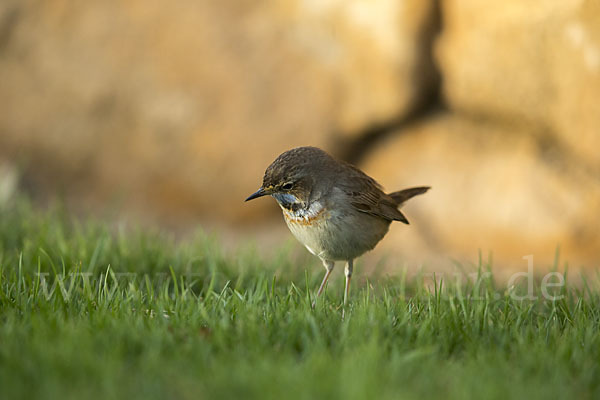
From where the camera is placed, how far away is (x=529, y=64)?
22.9 feet

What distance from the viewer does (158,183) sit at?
27.3 feet

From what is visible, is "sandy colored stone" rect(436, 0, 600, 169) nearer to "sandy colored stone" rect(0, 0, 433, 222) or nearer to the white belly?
"sandy colored stone" rect(0, 0, 433, 222)

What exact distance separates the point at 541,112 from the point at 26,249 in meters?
5.08

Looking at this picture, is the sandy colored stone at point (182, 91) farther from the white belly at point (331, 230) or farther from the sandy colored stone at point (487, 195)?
the white belly at point (331, 230)

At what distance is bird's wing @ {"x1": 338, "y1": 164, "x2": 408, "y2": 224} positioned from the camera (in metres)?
4.77

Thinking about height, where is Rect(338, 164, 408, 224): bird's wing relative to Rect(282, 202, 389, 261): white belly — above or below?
above

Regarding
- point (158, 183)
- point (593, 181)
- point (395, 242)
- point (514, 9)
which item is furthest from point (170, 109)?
point (593, 181)

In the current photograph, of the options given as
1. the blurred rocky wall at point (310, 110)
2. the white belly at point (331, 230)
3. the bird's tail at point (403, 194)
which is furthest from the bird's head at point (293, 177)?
the blurred rocky wall at point (310, 110)

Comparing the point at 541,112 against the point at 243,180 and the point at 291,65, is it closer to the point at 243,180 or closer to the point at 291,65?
the point at 291,65

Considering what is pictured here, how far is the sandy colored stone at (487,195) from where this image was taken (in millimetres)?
7309

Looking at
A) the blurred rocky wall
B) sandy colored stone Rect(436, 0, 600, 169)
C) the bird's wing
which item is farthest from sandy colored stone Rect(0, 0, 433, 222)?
the bird's wing

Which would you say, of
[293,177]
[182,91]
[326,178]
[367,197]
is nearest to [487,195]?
[367,197]

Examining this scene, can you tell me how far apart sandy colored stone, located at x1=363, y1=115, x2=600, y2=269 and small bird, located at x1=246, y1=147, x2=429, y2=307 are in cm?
273

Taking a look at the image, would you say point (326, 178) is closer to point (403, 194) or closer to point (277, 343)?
point (403, 194)
